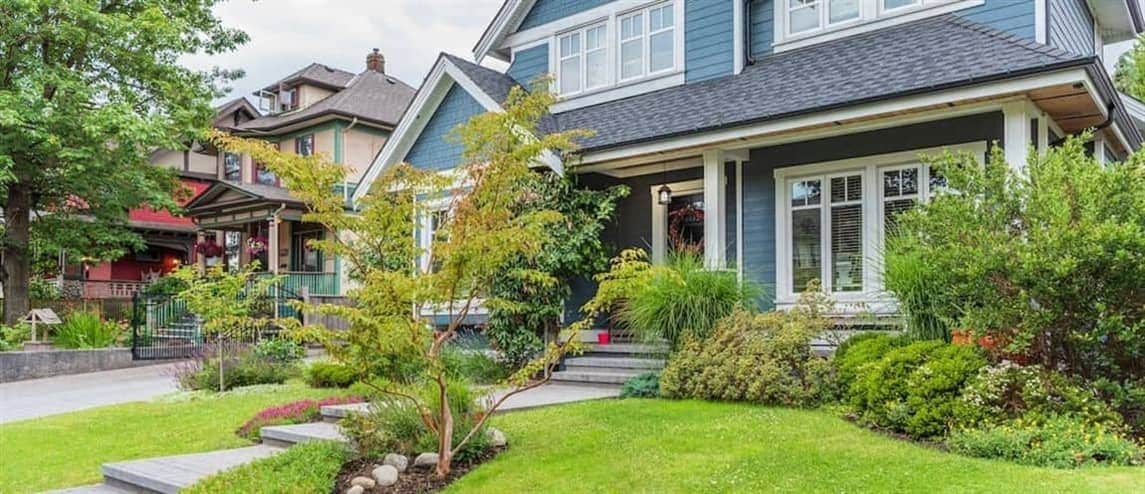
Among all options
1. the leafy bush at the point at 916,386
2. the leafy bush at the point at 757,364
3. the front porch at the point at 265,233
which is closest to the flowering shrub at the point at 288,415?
the leafy bush at the point at 757,364

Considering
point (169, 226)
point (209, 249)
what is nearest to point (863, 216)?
point (209, 249)

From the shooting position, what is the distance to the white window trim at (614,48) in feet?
39.7

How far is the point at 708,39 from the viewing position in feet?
38.8

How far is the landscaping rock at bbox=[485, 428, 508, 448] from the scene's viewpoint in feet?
21.2

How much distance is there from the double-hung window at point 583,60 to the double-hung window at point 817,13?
302 centimetres

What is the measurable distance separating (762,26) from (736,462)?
7.91 meters

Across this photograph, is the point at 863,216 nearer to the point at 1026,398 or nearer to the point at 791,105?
the point at 791,105

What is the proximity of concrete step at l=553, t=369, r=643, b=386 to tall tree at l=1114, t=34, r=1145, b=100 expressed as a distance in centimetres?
2042

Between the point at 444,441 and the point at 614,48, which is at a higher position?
the point at 614,48

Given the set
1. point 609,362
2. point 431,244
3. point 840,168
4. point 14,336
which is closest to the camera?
point 431,244

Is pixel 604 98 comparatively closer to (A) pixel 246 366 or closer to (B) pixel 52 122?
(A) pixel 246 366

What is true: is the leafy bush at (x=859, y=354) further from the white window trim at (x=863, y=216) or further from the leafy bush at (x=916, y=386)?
the white window trim at (x=863, y=216)

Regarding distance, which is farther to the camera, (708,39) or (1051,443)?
(708,39)

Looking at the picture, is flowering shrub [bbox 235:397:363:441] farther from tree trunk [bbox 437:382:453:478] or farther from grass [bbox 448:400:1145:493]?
tree trunk [bbox 437:382:453:478]
